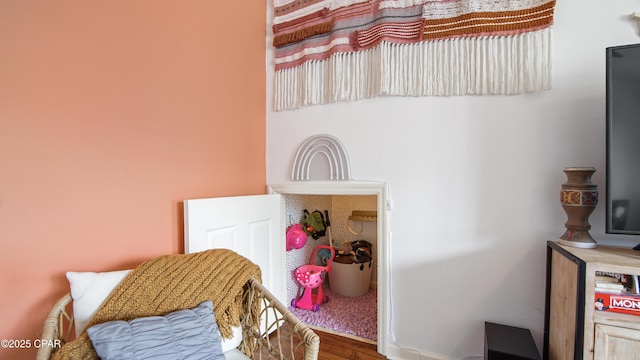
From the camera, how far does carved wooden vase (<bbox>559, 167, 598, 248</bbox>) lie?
129cm

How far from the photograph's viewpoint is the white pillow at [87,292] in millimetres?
1061

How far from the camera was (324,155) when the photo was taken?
6.94 feet

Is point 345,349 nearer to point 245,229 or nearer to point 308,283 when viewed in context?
point 308,283

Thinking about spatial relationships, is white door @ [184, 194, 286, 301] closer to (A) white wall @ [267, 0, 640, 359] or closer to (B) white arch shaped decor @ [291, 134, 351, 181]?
(B) white arch shaped decor @ [291, 134, 351, 181]

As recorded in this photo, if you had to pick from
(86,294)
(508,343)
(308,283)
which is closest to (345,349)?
(308,283)

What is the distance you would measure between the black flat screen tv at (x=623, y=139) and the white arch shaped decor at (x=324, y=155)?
1298mm

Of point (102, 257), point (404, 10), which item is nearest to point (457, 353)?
point (102, 257)

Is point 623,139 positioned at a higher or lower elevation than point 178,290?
higher

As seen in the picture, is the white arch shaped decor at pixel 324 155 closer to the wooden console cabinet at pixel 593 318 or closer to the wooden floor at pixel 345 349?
the wooden floor at pixel 345 349

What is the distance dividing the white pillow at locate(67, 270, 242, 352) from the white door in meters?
0.45

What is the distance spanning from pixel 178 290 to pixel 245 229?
750mm

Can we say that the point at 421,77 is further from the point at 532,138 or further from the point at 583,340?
the point at 583,340

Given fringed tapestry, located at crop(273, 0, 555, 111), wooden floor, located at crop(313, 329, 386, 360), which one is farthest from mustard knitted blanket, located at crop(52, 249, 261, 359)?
fringed tapestry, located at crop(273, 0, 555, 111)

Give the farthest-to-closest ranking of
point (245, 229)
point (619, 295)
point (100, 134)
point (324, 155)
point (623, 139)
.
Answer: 1. point (324, 155)
2. point (245, 229)
3. point (100, 134)
4. point (623, 139)
5. point (619, 295)
